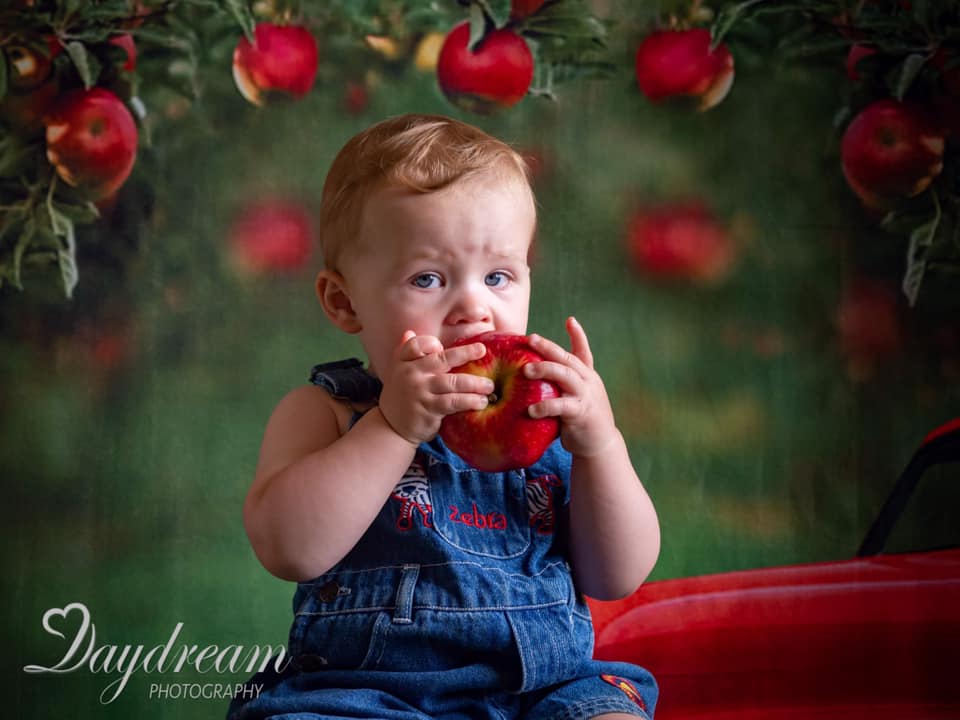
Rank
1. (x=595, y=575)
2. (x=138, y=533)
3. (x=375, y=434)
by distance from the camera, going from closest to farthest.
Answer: (x=375, y=434), (x=595, y=575), (x=138, y=533)

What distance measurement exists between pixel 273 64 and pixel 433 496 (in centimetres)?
106

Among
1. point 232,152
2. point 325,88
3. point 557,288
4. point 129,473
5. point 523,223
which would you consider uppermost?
point 325,88

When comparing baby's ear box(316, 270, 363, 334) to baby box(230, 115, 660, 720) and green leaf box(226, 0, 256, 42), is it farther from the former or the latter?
green leaf box(226, 0, 256, 42)

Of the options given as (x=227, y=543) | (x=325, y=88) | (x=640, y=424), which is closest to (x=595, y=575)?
(x=640, y=424)

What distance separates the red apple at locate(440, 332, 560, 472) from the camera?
1.07 metres

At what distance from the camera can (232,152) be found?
6.34 ft

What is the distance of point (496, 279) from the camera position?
3.98 feet

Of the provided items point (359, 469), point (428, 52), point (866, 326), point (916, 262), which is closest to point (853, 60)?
point (916, 262)

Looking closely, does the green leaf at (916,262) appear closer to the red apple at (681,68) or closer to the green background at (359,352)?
the green background at (359,352)

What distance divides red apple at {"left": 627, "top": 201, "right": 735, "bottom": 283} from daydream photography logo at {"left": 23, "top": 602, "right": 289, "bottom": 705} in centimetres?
93

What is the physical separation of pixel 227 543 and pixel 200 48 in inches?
34.5

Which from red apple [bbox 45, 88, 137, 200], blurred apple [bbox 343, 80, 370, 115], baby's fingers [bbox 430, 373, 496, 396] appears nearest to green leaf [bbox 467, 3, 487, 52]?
blurred apple [bbox 343, 80, 370, 115]

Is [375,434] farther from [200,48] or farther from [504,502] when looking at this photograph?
[200,48]

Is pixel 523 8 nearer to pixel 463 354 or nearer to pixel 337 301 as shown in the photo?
pixel 337 301
